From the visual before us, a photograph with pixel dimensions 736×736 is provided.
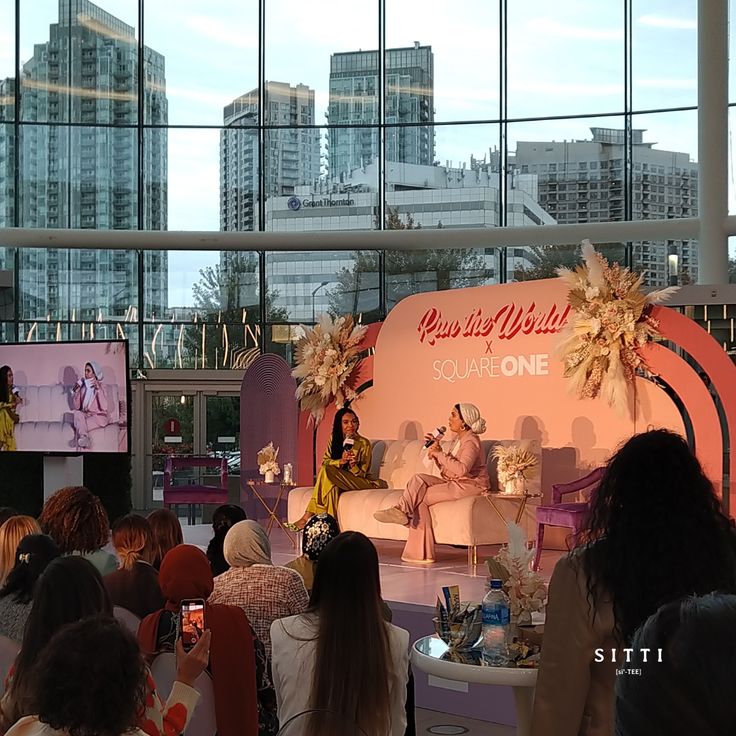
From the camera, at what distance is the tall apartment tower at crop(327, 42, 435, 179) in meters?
16.4

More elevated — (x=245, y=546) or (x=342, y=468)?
(x=245, y=546)

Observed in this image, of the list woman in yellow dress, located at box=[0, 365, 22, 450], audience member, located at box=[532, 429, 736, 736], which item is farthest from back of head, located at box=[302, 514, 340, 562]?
woman in yellow dress, located at box=[0, 365, 22, 450]

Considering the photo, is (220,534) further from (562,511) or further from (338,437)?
(338,437)

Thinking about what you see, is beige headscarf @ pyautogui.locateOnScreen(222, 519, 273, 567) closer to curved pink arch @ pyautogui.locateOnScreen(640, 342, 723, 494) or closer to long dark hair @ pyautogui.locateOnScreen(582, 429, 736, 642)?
long dark hair @ pyautogui.locateOnScreen(582, 429, 736, 642)

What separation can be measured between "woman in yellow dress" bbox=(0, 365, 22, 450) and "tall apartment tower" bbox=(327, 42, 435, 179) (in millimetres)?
6836

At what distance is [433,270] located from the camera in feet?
53.3

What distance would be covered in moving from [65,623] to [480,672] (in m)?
1.18

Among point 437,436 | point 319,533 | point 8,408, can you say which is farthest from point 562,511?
point 8,408

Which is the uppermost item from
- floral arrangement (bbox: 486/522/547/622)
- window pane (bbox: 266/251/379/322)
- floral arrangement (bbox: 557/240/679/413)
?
window pane (bbox: 266/251/379/322)

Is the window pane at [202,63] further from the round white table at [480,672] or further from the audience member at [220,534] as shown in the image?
the round white table at [480,672]

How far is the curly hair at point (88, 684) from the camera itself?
189cm

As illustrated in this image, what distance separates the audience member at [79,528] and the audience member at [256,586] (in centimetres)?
112

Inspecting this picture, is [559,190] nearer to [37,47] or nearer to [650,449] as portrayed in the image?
[37,47]

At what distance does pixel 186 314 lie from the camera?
16312 millimetres
